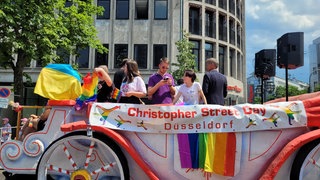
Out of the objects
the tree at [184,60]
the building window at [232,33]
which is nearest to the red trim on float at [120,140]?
the tree at [184,60]

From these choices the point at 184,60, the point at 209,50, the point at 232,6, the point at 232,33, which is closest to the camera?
the point at 184,60

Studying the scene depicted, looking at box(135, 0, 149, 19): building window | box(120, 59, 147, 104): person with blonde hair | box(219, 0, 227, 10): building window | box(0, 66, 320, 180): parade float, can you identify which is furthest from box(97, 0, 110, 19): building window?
box(0, 66, 320, 180): parade float

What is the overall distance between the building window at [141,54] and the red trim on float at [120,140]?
25196 millimetres

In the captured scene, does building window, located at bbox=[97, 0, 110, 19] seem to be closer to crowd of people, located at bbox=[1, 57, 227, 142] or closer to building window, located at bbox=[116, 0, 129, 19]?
building window, located at bbox=[116, 0, 129, 19]

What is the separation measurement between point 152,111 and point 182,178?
93 cm

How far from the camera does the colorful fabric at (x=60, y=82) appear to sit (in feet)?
16.4

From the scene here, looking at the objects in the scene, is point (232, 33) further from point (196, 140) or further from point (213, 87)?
point (196, 140)

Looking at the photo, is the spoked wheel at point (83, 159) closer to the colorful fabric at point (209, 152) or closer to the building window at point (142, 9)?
the colorful fabric at point (209, 152)

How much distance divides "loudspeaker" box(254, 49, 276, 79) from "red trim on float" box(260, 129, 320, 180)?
7938 millimetres

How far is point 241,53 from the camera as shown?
1545 inches

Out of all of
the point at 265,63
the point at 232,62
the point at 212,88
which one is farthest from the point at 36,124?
the point at 232,62

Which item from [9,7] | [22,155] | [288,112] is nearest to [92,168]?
[22,155]

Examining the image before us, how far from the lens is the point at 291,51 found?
9.70 meters

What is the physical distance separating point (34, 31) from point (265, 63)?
30.8 feet
